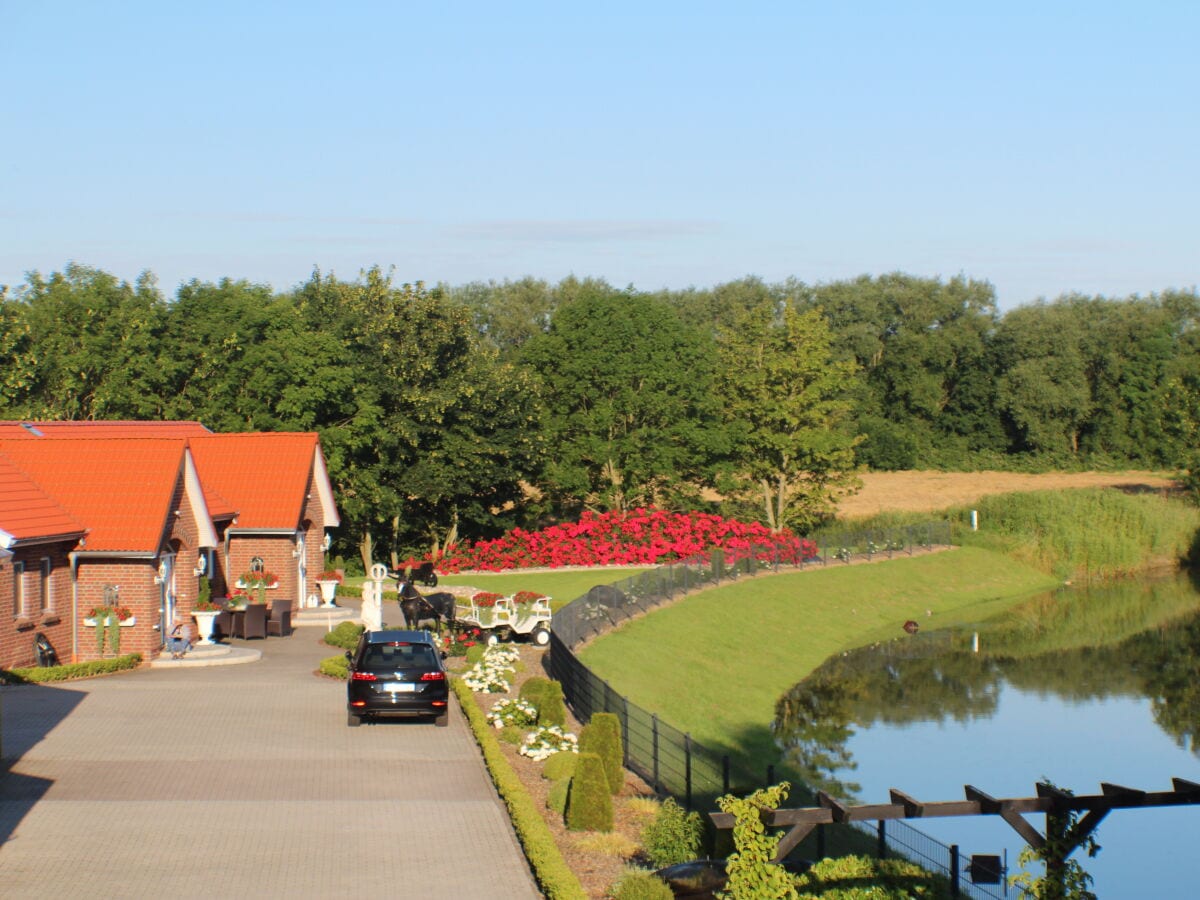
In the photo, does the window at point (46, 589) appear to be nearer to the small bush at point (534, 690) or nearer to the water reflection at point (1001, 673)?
the small bush at point (534, 690)

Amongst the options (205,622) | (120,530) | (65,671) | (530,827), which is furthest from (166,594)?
(530,827)

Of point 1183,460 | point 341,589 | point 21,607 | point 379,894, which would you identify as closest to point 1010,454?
point 1183,460

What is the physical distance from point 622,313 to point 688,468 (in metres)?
7.41

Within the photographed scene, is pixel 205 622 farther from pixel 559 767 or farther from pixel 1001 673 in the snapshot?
pixel 1001 673

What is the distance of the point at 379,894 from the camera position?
13.9 meters

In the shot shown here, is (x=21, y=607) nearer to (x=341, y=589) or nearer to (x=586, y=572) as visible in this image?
(x=341, y=589)

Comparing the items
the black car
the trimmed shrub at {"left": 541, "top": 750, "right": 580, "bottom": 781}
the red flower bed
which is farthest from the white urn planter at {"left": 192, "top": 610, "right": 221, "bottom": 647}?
the red flower bed

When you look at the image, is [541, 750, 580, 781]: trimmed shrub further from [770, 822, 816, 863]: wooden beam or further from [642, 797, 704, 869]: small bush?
[770, 822, 816, 863]: wooden beam

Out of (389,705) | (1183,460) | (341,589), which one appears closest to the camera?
(389,705)

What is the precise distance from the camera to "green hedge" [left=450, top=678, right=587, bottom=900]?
1377 centimetres

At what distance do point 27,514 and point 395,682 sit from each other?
9811 mm

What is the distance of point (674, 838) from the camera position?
15086mm

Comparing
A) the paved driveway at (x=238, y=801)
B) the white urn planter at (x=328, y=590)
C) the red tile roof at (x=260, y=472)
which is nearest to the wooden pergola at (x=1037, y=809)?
the paved driveway at (x=238, y=801)

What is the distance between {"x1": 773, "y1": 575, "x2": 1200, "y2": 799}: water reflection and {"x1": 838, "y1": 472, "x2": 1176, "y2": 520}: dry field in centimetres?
1968
